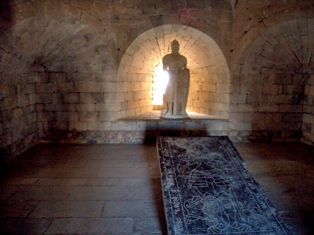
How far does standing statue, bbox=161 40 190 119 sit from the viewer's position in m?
5.72

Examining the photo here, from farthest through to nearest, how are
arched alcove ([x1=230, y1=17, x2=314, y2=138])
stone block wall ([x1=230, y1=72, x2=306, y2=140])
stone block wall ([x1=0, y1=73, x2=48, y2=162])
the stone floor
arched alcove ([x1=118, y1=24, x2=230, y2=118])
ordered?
stone block wall ([x1=230, y1=72, x2=306, y2=140]), arched alcove ([x1=118, y1=24, x2=230, y2=118]), arched alcove ([x1=230, y1=17, x2=314, y2=138]), stone block wall ([x1=0, y1=73, x2=48, y2=162]), the stone floor

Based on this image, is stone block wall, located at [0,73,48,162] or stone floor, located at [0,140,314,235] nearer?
stone floor, located at [0,140,314,235]

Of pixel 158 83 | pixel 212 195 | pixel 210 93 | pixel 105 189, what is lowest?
pixel 105 189

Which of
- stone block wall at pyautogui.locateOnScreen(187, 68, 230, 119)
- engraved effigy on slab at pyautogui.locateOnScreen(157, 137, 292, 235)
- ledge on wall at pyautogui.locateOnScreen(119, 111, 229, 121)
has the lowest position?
engraved effigy on slab at pyautogui.locateOnScreen(157, 137, 292, 235)

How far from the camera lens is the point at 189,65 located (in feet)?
22.7

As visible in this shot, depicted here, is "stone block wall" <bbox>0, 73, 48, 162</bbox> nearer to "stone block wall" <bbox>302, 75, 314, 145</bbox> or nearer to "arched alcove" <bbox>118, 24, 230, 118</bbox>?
"arched alcove" <bbox>118, 24, 230, 118</bbox>

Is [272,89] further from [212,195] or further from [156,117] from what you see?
[212,195]

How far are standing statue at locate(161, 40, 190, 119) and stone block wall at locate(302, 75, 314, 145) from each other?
267 cm

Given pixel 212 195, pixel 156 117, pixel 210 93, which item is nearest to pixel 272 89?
pixel 210 93

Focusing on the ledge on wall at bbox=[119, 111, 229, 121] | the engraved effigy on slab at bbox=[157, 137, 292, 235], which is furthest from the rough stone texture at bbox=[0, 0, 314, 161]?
the engraved effigy on slab at bbox=[157, 137, 292, 235]

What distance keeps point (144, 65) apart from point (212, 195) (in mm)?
4421

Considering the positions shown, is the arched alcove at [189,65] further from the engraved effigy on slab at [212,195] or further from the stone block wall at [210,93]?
the engraved effigy on slab at [212,195]

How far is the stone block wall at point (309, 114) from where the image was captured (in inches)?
232

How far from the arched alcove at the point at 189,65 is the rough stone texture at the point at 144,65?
3 centimetres
